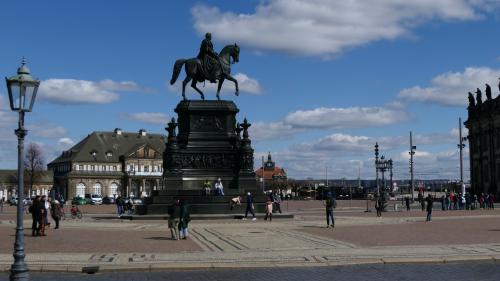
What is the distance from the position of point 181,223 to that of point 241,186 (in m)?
17.9

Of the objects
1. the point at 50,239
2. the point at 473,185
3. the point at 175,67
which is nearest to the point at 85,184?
the point at 473,185

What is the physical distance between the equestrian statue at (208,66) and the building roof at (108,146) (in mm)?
126964

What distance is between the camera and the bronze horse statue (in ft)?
153

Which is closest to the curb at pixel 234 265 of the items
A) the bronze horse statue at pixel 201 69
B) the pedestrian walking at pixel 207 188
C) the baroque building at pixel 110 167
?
the pedestrian walking at pixel 207 188

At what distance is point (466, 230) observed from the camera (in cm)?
3081

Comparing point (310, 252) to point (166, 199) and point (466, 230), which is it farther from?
point (166, 199)

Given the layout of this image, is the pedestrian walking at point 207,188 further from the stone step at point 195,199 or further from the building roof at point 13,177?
the building roof at point 13,177

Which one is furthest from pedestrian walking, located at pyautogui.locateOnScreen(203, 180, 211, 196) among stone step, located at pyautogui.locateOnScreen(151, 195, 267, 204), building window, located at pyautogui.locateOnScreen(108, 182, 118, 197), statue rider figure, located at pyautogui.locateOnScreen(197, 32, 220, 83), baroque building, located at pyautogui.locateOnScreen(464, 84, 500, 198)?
building window, located at pyautogui.locateOnScreen(108, 182, 118, 197)

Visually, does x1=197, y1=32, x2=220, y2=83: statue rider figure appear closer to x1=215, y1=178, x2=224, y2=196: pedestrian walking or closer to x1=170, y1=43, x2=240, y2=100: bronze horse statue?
x1=170, y1=43, x2=240, y2=100: bronze horse statue

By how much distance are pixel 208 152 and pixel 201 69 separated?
5.89m

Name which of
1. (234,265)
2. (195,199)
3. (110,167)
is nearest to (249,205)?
(195,199)

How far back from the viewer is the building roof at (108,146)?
559ft

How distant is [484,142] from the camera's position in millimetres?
118750

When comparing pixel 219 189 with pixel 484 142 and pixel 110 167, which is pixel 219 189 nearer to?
pixel 484 142
